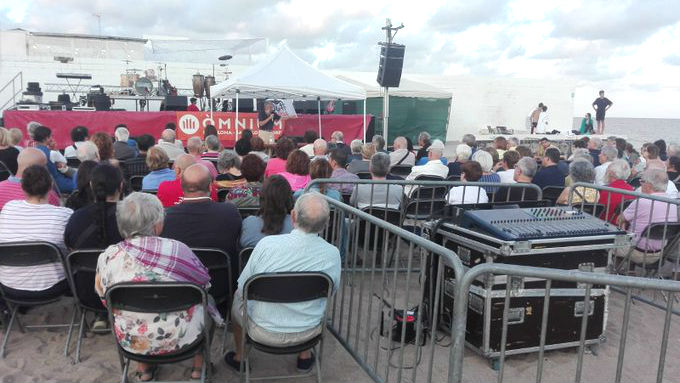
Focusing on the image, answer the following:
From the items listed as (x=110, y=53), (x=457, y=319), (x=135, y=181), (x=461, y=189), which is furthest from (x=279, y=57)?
(x=110, y=53)

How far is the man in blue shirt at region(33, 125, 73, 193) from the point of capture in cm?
574

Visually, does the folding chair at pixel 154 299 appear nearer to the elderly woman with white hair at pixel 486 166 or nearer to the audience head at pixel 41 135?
the elderly woman with white hair at pixel 486 166

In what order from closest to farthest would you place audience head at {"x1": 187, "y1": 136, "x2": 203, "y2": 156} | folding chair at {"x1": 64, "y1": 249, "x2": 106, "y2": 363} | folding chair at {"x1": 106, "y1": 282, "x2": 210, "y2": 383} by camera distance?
folding chair at {"x1": 106, "y1": 282, "x2": 210, "y2": 383}
folding chair at {"x1": 64, "y1": 249, "x2": 106, "y2": 363}
audience head at {"x1": 187, "y1": 136, "x2": 203, "y2": 156}

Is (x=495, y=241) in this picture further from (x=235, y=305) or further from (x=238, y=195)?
(x=238, y=195)

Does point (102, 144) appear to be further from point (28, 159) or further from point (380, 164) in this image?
point (380, 164)

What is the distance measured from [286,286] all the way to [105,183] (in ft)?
4.88

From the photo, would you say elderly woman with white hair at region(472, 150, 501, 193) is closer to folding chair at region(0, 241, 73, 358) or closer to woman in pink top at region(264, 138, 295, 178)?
woman in pink top at region(264, 138, 295, 178)

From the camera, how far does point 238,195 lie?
13.9 feet

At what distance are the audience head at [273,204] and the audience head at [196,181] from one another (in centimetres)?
37

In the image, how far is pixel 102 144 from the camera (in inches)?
220

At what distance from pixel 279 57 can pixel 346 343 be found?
7568mm

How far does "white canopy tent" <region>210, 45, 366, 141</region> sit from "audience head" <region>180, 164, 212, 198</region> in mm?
6012

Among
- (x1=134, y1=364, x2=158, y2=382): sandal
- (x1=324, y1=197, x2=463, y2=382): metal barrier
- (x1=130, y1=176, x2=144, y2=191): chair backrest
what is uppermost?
(x1=130, y1=176, x2=144, y2=191): chair backrest

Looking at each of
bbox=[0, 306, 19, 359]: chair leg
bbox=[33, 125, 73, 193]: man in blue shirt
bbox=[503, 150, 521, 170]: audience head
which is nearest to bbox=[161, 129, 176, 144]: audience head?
bbox=[33, 125, 73, 193]: man in blue shirt
